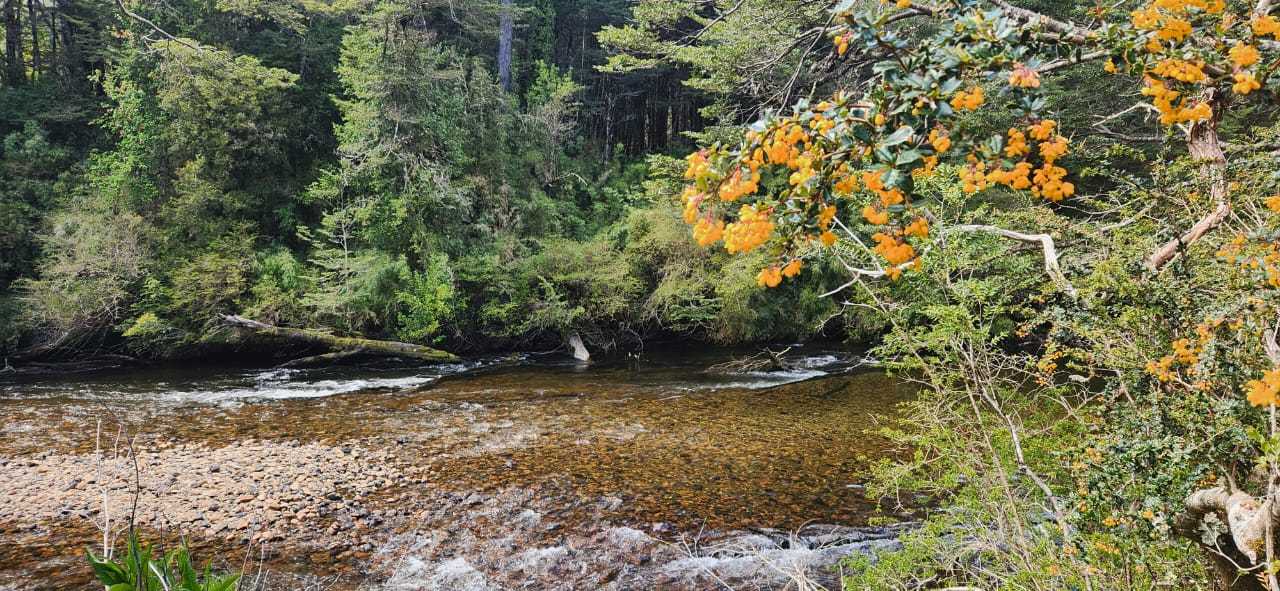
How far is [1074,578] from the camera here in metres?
2.40

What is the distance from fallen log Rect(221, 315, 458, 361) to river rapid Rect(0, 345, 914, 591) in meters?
1.80

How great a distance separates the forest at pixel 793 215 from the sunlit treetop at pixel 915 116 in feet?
0.03

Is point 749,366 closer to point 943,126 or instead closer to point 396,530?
Answer: point 396,530

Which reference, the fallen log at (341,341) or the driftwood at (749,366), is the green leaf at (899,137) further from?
the fallen log at (341,341)

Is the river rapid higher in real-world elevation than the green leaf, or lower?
lower

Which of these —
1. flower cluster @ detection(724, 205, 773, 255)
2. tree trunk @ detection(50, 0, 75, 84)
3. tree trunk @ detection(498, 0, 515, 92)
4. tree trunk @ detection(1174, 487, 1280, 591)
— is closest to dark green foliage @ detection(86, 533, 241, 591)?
flower cluster @ detection(724, 205, 773, 255)

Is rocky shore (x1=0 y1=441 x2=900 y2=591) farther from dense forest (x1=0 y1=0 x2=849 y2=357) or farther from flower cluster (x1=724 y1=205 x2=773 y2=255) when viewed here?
dense forest (x1=0 y1=0 x2=849 y2=357)

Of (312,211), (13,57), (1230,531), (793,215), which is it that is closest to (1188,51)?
(793,215)

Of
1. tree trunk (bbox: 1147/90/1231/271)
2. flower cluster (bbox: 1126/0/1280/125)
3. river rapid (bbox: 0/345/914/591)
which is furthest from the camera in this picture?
river rapid (bbox: 0/345/914/591)

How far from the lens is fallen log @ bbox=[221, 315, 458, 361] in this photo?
37.4ft

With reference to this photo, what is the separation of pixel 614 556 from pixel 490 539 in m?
0.91

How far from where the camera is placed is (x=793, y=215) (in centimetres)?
143

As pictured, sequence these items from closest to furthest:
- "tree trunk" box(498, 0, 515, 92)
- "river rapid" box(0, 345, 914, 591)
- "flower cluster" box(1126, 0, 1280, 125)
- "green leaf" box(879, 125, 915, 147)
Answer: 1. "green leaf" box(879, 125, 915, 147)
2. "flower cluster" box(1126, 0, 1280, 125)
3. "river rapid" box(0, 345, 914, 591)
4. "tree trunk" box(498, 0, 515, 92)

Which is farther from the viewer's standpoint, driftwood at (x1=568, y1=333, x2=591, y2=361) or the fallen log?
driftwood at (x1=568, y1=333, x2=591, y2=361)
